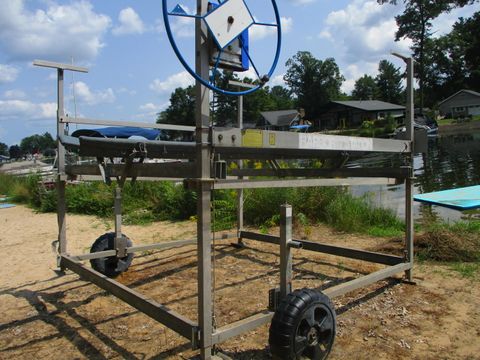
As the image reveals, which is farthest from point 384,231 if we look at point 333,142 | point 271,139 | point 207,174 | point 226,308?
point 207,174

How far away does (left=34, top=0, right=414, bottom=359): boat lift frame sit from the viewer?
253cm

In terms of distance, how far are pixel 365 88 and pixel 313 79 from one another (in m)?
17.4

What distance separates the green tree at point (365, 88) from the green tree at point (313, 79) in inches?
298

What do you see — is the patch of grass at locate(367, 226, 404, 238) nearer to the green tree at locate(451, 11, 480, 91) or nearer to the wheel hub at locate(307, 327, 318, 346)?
the wheel hub at locate(307, 327, 318, 346)

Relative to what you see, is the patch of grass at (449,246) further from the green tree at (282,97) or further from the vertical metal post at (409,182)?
the green tree at (282,97)

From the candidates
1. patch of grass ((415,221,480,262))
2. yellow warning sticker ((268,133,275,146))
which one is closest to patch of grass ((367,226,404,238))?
patch of grass ((415,221,480,262))

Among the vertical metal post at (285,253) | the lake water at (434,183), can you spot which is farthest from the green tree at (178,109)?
the vertical metal post at (285,253)

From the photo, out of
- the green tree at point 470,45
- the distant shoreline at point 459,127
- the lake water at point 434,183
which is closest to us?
the lake water at point 434,183

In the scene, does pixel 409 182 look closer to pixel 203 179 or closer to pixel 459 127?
pixel 203 179

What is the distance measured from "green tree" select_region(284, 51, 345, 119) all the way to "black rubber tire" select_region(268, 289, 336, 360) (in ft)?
316

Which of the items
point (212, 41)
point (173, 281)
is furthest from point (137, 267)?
point (212, 41)

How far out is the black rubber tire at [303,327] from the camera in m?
2.63

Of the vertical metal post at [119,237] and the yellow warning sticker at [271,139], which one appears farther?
the vertical metal post at [119,237]

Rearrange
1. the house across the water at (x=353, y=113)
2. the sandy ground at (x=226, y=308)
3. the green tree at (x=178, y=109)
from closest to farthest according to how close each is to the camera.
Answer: the sandy ground at (x=226, y=308), the house across the water at (x=353, y=113), the green tree at (x=178, y=109)
